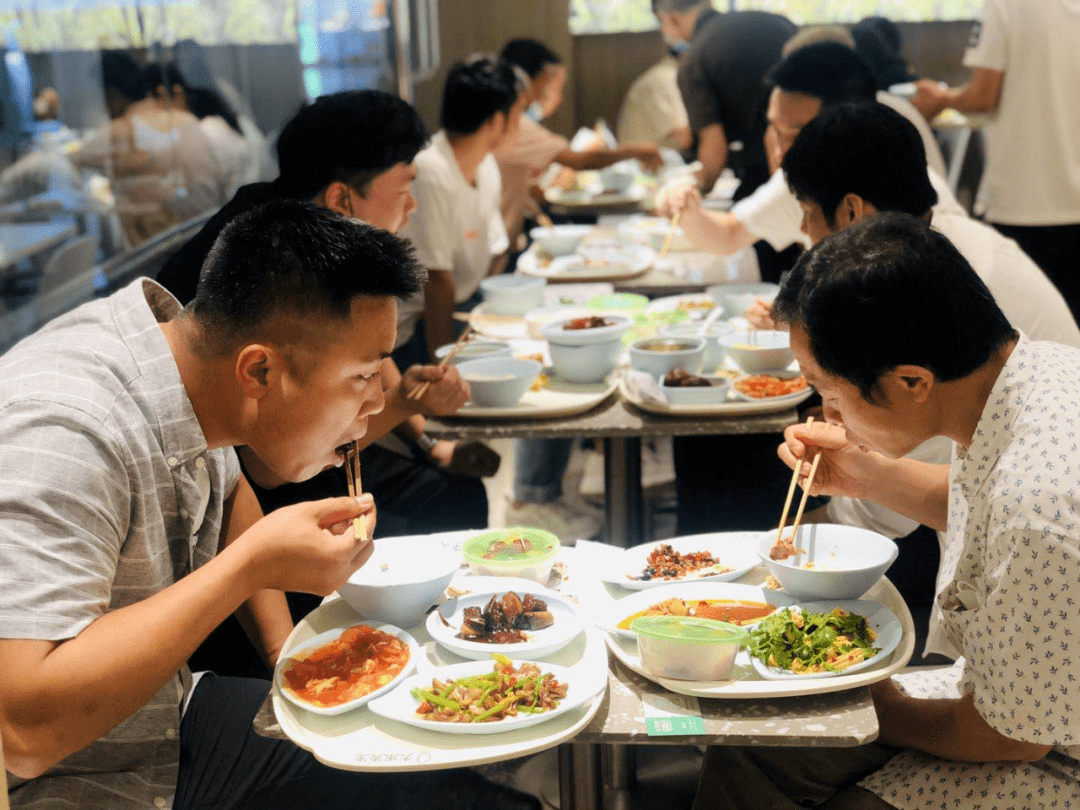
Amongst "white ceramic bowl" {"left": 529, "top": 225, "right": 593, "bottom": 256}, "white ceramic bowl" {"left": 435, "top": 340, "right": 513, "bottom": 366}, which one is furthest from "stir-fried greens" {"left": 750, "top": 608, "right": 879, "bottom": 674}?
"white ceramic bowl" {"left": 529, "top": 225, "right": 593, "bottom": 256}

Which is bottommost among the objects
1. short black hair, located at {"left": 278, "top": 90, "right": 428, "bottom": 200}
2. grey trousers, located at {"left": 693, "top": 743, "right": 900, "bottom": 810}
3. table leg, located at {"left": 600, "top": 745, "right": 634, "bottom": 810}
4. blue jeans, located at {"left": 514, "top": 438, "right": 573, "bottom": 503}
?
blue jeans, located at {"left": 514, "top": 438, "right": 573, "bottom": 503}

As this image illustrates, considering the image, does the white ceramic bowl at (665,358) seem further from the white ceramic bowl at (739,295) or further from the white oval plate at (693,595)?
the white oval plate at (693,595)

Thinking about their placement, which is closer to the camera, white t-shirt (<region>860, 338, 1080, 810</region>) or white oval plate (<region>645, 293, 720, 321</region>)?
white t-shirt (<region>860, 338, 1080, 810</region>)

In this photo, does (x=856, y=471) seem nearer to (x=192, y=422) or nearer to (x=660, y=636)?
(x=660, y=636)

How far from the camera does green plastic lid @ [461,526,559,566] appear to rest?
1.91 m

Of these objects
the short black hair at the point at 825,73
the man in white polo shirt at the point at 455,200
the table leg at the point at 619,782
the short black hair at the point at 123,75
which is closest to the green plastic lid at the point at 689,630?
the table leg at the point at 619,782

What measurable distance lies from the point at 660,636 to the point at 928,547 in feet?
4.25

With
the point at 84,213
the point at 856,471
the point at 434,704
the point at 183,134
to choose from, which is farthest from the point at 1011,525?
the point at 183,134

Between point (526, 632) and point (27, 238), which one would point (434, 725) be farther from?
point (27, 238)

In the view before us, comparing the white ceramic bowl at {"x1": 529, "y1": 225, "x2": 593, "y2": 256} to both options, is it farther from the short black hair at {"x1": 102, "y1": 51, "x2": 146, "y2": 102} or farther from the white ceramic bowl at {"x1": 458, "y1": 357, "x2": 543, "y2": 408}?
the white ceramic bowl at {"x1": 458, "y1": 357, "x2": 543, "y2": 408}

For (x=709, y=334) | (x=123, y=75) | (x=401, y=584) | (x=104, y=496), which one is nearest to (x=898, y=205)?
(x=709, y=334)

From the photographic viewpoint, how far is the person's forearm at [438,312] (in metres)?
4.01

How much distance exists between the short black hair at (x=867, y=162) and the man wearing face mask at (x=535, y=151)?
8.86 feet

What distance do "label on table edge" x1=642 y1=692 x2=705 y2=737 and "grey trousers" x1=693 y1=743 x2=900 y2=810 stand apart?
1.03ft
